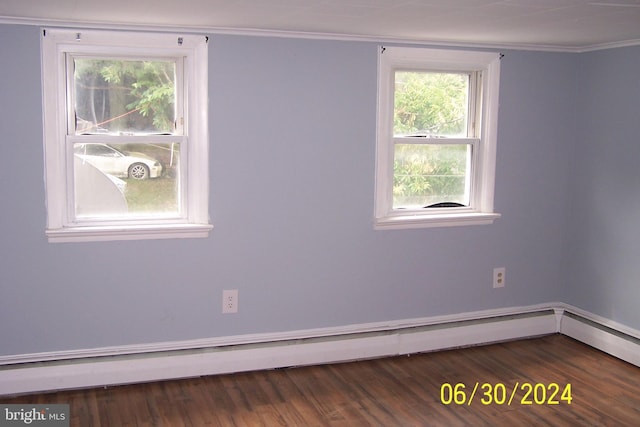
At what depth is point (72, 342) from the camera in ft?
11.5

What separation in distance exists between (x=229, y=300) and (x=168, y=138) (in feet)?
3.13

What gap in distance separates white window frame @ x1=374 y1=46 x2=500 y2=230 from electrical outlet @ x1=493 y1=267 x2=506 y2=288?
1.14 ft

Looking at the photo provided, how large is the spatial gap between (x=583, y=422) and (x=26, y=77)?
3.21 m

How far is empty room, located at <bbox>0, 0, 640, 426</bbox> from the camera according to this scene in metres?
3.33

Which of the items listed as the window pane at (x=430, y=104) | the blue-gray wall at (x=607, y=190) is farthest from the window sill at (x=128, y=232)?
the blue-gray wall at (x=607, y=190)

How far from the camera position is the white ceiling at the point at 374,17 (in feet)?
8.91

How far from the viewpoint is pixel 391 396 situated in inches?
140

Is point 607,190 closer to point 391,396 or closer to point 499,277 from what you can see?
point 499,277

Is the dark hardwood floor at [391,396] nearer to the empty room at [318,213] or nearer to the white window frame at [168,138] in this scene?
the empty room at [318,213]

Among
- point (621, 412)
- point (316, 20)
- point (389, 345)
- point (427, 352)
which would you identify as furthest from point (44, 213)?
point (621, 412)

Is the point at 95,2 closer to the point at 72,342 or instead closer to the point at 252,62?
the point at 252,62

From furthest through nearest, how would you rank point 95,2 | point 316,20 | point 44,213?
point 44,213, point 316,20, point 95,2

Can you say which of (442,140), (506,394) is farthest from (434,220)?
(506,394)
